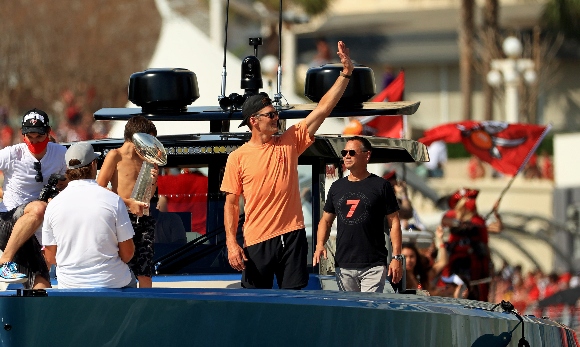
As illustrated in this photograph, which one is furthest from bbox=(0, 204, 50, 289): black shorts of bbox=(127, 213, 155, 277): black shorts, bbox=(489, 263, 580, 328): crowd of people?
bbox=(489, 263, 580, 328): crowd of people

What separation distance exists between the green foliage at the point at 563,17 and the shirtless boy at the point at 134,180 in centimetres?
3275

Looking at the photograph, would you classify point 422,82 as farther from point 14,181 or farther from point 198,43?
point 14,181

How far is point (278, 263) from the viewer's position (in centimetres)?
684

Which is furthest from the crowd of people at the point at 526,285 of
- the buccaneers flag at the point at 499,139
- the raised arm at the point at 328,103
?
the raised arm at the point at 328,103

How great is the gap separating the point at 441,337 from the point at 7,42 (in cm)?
3622

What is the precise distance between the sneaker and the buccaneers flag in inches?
405

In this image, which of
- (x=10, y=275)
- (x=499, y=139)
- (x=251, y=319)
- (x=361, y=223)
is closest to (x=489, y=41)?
(x=499, y=139)

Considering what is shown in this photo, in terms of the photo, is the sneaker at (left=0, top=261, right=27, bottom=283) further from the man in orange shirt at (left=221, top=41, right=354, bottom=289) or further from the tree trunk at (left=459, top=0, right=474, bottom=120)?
the tree trunk at (left=459, top=0, right=474, bottom=120)

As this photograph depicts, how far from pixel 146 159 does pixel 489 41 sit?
1243 inches

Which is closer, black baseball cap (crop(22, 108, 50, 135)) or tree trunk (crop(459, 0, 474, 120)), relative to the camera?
black baseball cap (crop(22, 108, 50, 135))

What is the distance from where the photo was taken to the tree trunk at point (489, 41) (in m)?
36.8

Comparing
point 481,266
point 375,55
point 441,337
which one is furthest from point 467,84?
point 441,337

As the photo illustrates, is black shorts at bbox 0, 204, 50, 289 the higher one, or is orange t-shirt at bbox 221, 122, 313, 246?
orange t-shirt at bbox 221, 122, 313, 246

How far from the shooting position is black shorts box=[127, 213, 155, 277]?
6871 millimetres
